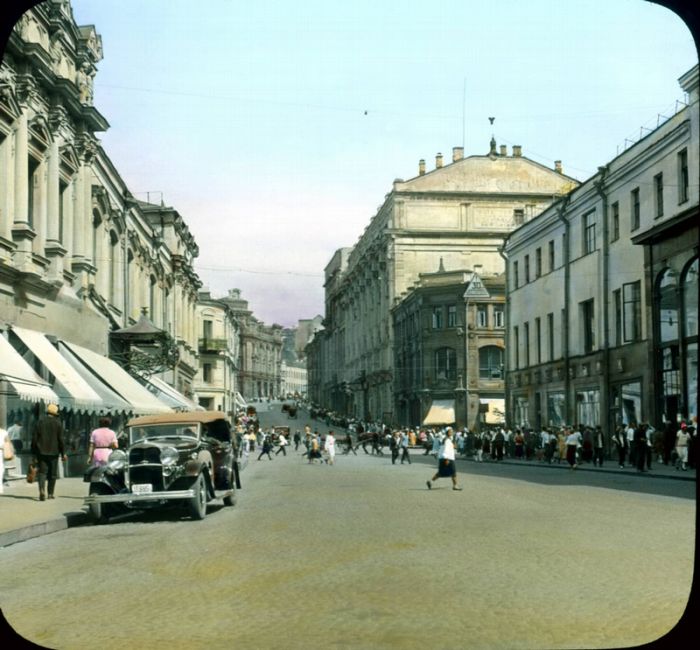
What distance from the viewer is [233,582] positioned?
9062mm

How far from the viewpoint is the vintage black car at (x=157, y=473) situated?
1662cm

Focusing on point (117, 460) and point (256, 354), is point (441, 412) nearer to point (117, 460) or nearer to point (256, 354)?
point (117, 460)

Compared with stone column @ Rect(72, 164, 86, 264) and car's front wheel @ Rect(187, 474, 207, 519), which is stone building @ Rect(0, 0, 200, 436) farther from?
car's front wheel @ Rect(187, 474, 207, 519)

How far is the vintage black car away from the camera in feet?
54.5

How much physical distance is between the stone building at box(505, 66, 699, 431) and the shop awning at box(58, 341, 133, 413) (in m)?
14.9

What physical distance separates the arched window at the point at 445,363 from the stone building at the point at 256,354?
285ft

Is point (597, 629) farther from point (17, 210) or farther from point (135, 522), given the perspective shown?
point (17, 210)

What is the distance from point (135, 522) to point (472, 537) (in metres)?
6.44

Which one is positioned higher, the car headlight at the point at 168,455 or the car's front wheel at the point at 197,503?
the car headlight at the point at 168,455

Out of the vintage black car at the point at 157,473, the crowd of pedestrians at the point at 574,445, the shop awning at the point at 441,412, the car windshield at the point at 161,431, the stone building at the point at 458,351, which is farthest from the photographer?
the shop awning at the point at 441,412

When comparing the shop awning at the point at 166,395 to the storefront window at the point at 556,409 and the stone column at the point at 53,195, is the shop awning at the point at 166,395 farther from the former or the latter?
the storefront window at the point at 556,409

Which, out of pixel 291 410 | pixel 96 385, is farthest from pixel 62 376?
pixel 291 410

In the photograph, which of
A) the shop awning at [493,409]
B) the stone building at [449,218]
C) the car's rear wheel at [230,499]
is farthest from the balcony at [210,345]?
the car's rear wheel at [230,499]

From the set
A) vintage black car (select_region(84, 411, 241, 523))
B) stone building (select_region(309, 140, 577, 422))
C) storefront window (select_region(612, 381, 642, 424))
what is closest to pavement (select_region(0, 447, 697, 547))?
vintage black car (select_region(84, 411, 241, 523))
